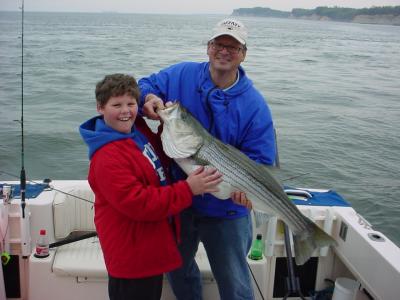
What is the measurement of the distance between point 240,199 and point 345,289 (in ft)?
5.51

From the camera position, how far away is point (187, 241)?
344 centimetres

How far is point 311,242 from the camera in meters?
3.13

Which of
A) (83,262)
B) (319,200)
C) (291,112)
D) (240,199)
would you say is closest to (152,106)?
(240,199)

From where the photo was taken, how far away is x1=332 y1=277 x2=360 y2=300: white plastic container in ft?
13.2

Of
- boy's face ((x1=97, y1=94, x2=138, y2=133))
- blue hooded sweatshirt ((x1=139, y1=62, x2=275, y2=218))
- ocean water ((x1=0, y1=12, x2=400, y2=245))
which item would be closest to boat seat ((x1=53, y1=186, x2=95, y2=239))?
blue hooded sweatshirt ((x1=139, y1=62, x2=275, y2=218))

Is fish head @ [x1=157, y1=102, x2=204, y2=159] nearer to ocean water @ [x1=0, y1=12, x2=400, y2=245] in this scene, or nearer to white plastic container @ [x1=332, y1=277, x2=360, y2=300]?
white plastic container @ [x1=332, y1=277, x2=360, y2=300]

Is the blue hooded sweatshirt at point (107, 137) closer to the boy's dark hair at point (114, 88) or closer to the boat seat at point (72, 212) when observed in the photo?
the boy's dark hair at point (114, 88)

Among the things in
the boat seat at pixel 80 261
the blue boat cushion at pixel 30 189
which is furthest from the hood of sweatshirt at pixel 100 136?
the blue boat cushion at pixel 30 189

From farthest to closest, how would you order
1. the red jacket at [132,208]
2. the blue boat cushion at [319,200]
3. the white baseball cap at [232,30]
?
the blue boat cushion at [319,200]
the white baseball cap at [232,30]
the red jacket at [132,208]

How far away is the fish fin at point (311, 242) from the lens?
310 centimetres

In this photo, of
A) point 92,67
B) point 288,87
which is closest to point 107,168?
point 288,87

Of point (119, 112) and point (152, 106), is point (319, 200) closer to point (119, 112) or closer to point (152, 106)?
point (152, 106)

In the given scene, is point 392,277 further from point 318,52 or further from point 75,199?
point 318,52

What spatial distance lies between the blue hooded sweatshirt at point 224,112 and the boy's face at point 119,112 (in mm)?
406
